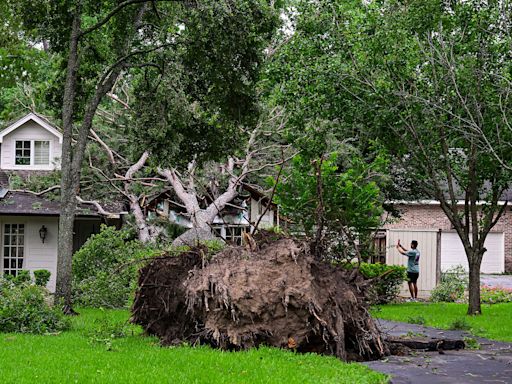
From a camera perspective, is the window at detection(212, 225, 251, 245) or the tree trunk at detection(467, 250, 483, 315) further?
the tree trunk at detection(467, 250, 483, 315)

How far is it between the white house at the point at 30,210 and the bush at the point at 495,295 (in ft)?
41.4

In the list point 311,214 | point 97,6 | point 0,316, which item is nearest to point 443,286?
point 311,214

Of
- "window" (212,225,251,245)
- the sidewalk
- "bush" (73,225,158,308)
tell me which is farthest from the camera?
"bush" (73,225,158,308)

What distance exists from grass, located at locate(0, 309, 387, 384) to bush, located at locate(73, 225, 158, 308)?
710 centimetres

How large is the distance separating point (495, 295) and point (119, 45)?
1334 cm

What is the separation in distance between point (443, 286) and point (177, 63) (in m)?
11.1

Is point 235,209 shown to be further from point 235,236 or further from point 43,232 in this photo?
point 43,232

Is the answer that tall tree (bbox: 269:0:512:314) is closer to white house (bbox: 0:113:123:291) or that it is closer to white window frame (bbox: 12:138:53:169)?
white house (bbox: 0:113:123:291)

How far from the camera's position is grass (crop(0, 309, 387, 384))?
844 cm

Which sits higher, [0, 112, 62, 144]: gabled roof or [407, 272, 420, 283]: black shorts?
[0, 112, 62, 144]: gabled roof

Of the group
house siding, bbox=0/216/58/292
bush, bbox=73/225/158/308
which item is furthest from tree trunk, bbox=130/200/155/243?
bush, bbox=73/225/158/308

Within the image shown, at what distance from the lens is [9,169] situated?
28188mm

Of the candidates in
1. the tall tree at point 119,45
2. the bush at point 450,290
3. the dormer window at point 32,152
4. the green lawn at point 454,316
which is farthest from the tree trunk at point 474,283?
the dormer window at point 32,152

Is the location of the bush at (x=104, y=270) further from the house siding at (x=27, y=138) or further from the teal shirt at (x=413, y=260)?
the teal shirt at (x=413, y=260)
